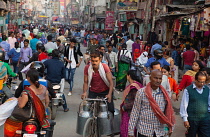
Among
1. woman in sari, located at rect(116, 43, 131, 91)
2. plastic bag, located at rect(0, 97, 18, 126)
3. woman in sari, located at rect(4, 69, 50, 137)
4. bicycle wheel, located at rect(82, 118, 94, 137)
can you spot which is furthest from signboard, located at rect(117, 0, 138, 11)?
plastic bag, located at rect(0, 97, 18, 126)

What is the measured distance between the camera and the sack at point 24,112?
4.73 meters

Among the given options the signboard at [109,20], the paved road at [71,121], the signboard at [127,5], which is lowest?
the paved road at [71,121]

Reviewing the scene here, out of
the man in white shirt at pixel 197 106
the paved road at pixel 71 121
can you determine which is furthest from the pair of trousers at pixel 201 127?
the paved road at pixel 71 121

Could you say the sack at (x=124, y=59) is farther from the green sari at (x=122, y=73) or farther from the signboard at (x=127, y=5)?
the signboard at (x=127, y=5)

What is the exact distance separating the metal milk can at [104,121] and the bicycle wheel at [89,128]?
0.13 metres

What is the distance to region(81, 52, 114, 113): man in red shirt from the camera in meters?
6.46

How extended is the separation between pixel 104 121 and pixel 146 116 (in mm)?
1726

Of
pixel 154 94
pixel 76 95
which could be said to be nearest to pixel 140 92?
pixel 154 94

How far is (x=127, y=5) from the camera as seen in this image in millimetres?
29844

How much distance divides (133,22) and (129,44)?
640 inches

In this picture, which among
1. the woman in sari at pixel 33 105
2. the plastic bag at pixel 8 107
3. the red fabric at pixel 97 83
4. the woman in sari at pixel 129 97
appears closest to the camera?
the woman in sari at pixel 33 105

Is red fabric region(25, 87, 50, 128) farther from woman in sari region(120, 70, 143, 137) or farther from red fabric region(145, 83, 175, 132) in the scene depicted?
red fabric region(145, 83, 175, 132)

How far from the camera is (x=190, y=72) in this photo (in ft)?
22.9

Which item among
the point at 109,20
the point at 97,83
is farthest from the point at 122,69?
the point at 109,20
